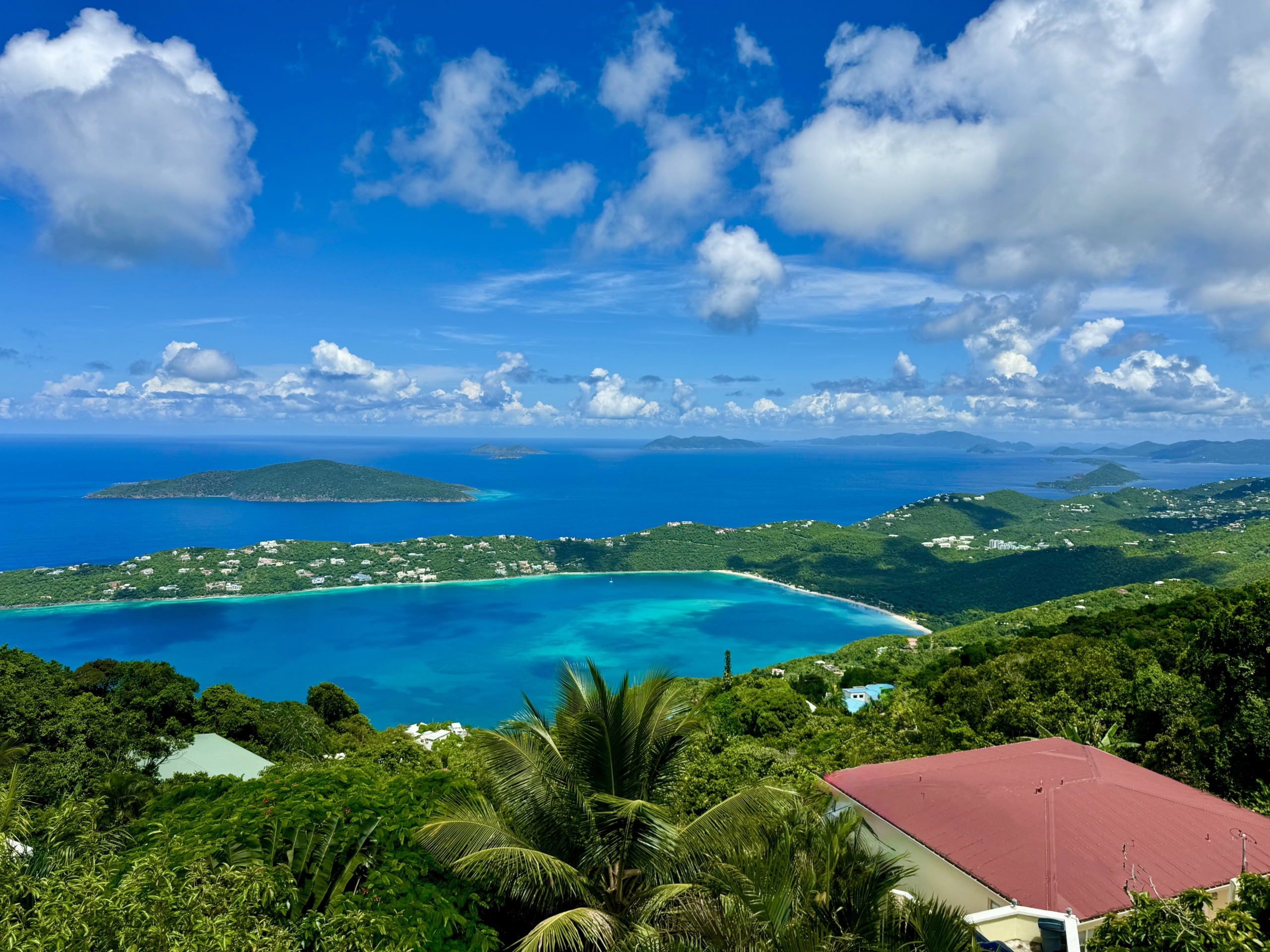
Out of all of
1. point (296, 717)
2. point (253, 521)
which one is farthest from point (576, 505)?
point (296, 717)

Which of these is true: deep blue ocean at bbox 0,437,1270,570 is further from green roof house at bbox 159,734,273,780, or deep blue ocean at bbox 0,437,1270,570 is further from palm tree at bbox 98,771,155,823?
palm tree at bbox 98,771,155,823

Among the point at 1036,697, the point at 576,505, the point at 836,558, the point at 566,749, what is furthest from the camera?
the point at 576,505

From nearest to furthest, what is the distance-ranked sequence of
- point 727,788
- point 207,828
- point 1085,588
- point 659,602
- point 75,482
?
point 207,828
point 727,788
point 1085,588
point 659,602
point 75,482

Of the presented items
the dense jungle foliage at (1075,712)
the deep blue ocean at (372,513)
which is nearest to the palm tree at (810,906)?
the dense jungle foliage at (1075,712)

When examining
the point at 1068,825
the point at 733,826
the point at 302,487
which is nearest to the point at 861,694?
the point at 1068,825

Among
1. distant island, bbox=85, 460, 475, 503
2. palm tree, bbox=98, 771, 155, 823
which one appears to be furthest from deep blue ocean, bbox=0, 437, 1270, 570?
palm tree, bbox=98, 771, 155, 823

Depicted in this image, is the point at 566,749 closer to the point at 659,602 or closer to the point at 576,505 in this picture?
the point at 659,602
